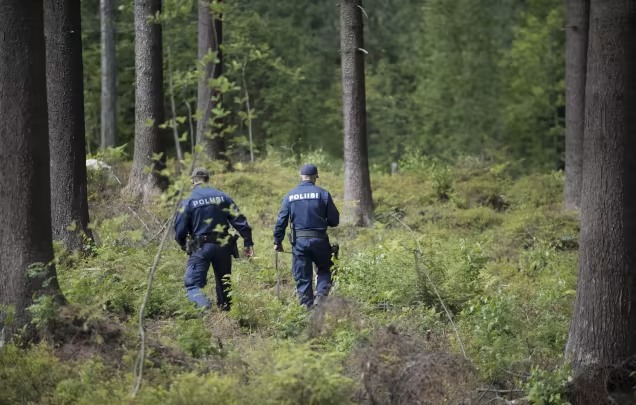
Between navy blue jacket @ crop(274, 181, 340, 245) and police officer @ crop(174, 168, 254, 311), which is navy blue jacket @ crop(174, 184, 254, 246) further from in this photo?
navy blue jacket @ crop(274, 181, 340, 245)

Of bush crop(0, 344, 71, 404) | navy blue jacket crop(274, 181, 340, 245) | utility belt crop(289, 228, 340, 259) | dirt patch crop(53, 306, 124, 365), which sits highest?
navy blue jacket crop(274, 181, 340, 245)

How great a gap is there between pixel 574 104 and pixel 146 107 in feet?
30.2

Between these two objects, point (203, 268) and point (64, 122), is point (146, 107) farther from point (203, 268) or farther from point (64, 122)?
point (203, 268)

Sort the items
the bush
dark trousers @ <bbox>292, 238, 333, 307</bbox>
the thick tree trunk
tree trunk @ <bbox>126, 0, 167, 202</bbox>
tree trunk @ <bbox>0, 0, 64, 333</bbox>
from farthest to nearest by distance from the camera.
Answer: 1. tree trunk @ <bbox>126, 0, 167, 202</bbox>
2. the thick tree trunk
3. dark trousers @ <bbox>292, 238, 333, 307</bbox>
4. tree trunk @ <bbox>0, 0, 64, 333</bbox>
5. the bush

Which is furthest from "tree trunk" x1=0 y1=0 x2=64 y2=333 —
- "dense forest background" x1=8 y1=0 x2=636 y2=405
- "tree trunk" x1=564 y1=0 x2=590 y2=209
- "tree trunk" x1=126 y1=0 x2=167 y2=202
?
"tree trunk" x1=564 y1=0 x2=590 y2=209

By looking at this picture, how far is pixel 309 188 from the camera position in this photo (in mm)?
11203

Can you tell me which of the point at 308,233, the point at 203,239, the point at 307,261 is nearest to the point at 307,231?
the point at 308,233

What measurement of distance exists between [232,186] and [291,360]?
1209cm

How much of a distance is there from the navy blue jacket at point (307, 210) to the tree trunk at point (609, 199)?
365 centimetres

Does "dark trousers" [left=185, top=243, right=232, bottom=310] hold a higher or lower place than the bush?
higher

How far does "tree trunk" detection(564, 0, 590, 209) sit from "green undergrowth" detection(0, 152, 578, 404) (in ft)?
6.92

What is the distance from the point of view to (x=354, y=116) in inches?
657

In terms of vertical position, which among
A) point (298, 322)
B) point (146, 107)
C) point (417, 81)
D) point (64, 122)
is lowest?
point (298, 322)

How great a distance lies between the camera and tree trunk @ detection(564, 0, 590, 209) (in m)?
18.3
